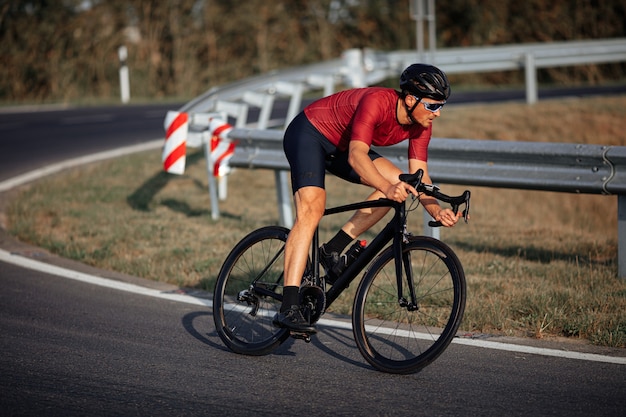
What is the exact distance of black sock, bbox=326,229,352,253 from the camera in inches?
227

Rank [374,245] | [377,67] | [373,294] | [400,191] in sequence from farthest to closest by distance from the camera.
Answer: [377,67] < [373,294] < [374,245] < [400,191]

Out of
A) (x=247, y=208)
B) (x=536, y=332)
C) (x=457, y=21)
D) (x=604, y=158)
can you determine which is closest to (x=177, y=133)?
(x=247, y=208)

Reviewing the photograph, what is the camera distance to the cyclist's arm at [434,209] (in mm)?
5195

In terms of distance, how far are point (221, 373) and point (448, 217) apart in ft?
4.98

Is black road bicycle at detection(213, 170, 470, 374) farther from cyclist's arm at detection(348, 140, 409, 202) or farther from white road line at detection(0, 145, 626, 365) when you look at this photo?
white road line at detection(0, 145, 626, 365)

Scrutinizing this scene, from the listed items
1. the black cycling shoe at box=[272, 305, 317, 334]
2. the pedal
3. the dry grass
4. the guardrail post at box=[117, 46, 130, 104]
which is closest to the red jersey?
the black cycling shoe at box=[272, 305, 317, 334]

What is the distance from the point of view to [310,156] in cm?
564

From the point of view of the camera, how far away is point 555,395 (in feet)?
16.1

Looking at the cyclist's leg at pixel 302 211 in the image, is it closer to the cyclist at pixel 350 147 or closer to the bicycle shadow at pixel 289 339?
the cyclist at pixel 350 147

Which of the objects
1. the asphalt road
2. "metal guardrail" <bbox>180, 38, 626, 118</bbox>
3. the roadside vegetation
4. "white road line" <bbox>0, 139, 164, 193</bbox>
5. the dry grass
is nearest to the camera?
the asphalt road

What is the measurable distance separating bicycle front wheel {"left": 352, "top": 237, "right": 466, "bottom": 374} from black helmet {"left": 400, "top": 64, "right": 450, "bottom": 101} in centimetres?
78

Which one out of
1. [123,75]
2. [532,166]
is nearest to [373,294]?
Result: [532,166]

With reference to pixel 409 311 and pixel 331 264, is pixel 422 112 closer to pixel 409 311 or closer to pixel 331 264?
pixel 331 264

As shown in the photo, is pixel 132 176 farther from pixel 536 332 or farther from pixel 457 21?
pixel 457 21
